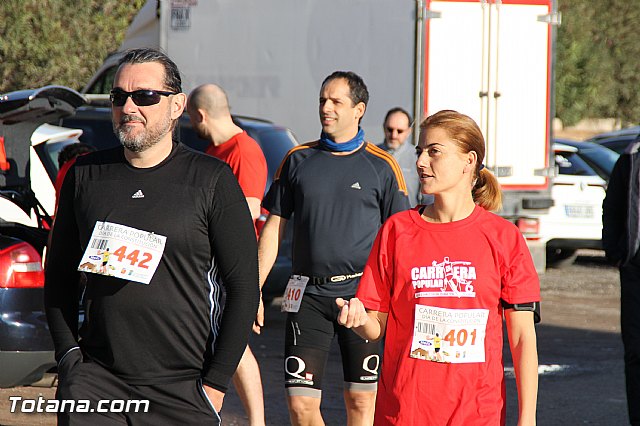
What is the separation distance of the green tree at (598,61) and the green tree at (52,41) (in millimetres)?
23458

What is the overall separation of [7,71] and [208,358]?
22.8 m

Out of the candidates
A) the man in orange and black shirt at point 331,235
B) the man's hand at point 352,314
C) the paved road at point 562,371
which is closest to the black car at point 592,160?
the paved road at point 562,371

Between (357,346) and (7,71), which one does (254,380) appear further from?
(7,71)

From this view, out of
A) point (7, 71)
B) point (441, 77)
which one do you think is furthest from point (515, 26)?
point (7, 71)

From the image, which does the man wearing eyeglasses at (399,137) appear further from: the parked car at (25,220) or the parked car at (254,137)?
the parked car at (25,220)

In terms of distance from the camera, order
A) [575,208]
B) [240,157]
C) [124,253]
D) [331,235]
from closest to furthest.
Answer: [124,253], [331,235], [240,157], [575,208]

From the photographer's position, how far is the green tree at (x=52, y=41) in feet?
83.4

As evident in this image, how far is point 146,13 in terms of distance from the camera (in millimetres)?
15219

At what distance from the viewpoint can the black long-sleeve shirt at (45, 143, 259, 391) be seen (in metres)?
3.83

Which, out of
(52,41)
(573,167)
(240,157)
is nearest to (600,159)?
(573,167)

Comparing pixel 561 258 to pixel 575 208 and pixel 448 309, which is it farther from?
pixel 448 309

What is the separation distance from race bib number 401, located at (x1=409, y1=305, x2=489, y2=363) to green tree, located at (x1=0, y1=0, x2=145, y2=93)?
2235 centimetres

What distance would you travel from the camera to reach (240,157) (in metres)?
6.91

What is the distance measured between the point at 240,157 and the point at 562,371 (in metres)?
3.78
